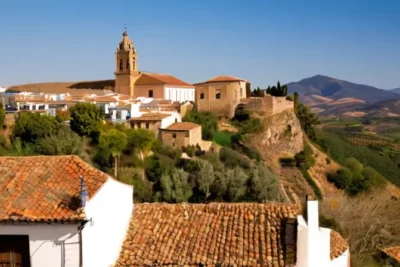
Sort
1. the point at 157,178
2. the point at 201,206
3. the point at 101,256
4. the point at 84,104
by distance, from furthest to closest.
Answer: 1. the point at 84,104
2. the point at 157,178
3. the point at 201,206
4. the point at 101,256

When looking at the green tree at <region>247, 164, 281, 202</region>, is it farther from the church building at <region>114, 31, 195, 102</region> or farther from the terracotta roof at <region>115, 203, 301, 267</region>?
the church building at <region>114, 31, 195, 102</region>

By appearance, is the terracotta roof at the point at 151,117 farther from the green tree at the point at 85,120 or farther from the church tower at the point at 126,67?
the church tower at the point at 126,67

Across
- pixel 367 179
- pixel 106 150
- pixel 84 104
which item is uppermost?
pixel 84 104

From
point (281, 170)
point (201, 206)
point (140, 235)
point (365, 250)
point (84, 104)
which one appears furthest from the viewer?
point (281, 170)

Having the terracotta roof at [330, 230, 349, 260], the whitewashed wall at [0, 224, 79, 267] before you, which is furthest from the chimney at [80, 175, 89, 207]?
the terracotta roof at [330, 230, 349, 260]

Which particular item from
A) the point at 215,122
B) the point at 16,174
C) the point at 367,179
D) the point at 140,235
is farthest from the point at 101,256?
the point at 367,179

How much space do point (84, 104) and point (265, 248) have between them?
25.6m

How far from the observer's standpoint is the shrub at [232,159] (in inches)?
1278

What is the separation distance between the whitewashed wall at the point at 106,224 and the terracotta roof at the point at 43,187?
202mm

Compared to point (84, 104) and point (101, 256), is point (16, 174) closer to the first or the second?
point (101, 256)

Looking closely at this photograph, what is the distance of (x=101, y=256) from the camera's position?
21.9ft

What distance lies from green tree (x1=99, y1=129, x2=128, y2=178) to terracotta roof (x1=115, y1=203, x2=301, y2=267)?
21048 mm

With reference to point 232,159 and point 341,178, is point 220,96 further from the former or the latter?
point 341,178

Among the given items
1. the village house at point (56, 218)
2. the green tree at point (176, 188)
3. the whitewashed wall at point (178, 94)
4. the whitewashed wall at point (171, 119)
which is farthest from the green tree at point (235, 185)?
the whitewashed wall at point (178, 94)
